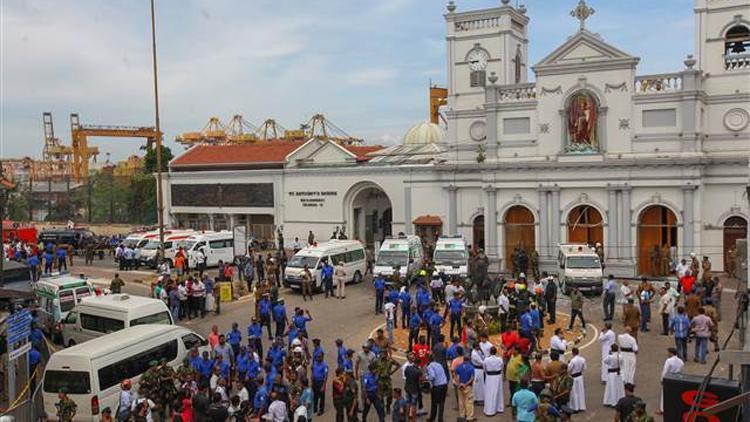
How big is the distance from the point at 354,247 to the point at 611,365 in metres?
18.8

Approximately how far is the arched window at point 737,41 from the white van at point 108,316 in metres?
28.1

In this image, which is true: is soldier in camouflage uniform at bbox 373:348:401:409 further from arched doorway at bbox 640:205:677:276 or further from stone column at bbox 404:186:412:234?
stone column at bbox 404:186:412:234

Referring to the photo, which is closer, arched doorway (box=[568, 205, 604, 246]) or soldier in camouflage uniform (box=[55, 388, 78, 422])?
soldier in camouflage uniform (box=[55, 388, 78, 422])

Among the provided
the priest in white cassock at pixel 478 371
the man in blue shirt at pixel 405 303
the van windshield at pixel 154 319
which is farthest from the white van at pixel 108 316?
the priest in white cassock at pixel 478 371

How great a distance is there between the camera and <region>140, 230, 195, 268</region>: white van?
3616cm

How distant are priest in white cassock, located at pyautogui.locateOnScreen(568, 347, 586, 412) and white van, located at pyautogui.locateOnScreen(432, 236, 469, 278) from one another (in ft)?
46.7

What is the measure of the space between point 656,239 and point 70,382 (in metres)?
27.5

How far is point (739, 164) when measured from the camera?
32.3 meters

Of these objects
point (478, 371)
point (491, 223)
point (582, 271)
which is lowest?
point (478, 371)

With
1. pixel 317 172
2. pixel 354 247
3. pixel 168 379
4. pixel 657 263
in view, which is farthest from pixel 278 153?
pixel 168 379

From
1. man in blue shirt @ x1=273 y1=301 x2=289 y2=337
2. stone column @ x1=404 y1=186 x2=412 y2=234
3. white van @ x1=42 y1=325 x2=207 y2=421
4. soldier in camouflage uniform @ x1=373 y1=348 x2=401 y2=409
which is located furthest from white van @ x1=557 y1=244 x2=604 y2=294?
white van @ x1=42 y1=325 x2=207 y2=421

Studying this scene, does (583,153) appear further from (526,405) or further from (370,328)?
(526,405)

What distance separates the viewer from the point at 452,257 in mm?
30016

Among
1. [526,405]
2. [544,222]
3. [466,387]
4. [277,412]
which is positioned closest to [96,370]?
[277,412]
